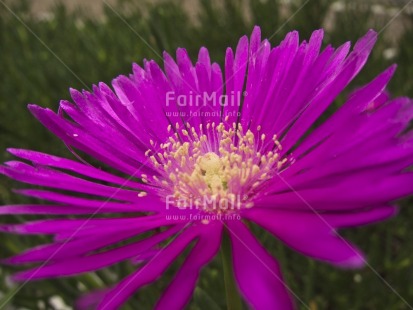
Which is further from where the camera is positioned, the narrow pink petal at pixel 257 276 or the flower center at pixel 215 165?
the flower center at pixel 215 165

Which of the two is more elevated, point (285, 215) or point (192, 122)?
point (192, 122)

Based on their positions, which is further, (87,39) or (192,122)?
(87,39)

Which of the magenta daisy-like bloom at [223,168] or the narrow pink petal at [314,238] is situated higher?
the magenta daisy-like bloom at [223,168]

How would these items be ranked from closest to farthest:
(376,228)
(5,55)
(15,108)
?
(376,228)
(15,108)
(5,55)

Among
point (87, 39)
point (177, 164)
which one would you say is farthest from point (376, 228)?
point (87, 39)

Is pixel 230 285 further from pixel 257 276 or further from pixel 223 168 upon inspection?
pixel 223 168

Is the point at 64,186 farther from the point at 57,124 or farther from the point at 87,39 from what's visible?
the point at 87,39

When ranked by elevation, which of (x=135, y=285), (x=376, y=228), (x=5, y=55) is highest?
(x=5, y=55)

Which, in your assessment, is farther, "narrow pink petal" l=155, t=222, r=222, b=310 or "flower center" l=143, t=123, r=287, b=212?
"flower center" l=143, t=123, r=287, b=212
